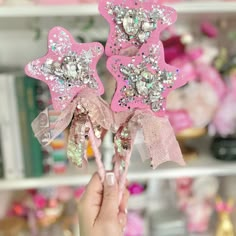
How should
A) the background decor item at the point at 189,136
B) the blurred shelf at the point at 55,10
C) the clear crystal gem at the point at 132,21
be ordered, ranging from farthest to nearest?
the background decor item at the point at 189,136, the blurred shelf at the point at 55,10, the clear crystal gem at the point at 132,21

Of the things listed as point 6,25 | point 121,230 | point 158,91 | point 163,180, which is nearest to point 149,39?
point 158,91

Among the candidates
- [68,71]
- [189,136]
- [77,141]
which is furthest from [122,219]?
[189,136]

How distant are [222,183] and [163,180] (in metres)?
0.18

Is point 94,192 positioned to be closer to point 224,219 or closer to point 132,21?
point 132,21

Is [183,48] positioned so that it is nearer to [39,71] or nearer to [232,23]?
[232,23]

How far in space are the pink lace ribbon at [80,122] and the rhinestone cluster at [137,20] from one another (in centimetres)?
11

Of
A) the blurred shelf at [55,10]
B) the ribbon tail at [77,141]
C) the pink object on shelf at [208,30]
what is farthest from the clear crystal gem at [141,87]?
the pink object on shelf at [208,30]

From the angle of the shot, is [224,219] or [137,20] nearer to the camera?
[137,20]

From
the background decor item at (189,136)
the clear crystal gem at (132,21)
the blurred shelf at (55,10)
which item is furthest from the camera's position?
the background decor item at (189,136)

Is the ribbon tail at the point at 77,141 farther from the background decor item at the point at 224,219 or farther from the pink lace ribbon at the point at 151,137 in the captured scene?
the background decor item at the point at 224,219

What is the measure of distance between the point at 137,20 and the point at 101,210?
1.03ft

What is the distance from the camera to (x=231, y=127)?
1.18m

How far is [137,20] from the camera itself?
2.28 feet

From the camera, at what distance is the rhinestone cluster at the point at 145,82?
27.6 inches
